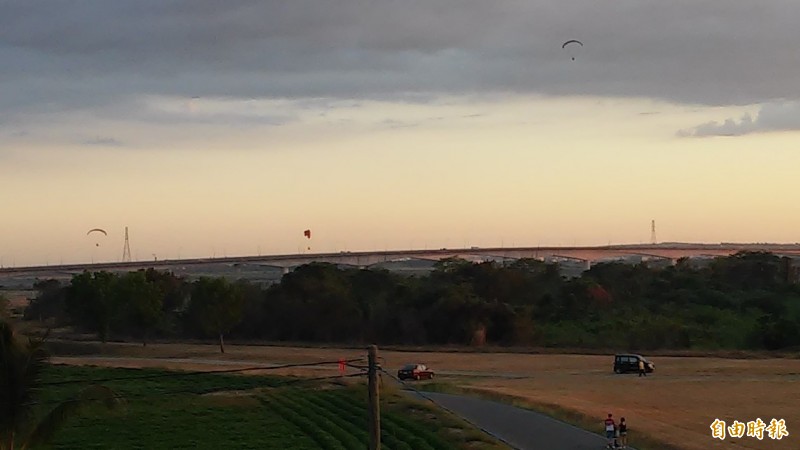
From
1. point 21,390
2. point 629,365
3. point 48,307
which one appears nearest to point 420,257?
point 48,307

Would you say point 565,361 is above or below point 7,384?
below

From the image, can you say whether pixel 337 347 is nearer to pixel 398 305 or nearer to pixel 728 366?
pixel 398 305

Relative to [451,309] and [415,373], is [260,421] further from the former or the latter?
[451,309]

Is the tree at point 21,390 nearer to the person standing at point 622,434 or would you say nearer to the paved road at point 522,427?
the paved road at point 522,427

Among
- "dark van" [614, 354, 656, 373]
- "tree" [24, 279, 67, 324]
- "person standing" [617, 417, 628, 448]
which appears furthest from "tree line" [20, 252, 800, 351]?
"person standing" [617, 417, 628, 448]

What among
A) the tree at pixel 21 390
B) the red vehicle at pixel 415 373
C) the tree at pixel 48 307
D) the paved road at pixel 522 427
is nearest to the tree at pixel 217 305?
the red vehicle at pixel 415 373

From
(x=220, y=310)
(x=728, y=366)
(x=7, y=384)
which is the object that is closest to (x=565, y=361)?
(x=728, y=366)

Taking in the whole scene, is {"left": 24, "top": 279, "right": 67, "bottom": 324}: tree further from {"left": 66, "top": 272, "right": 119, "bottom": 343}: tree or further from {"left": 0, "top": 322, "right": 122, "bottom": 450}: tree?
{"left": 0, "top": 322, "right": 122, "bottom": 450}: tree
